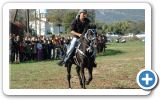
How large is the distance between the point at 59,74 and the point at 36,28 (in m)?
0.56

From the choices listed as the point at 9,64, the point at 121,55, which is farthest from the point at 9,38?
the point at 121,55

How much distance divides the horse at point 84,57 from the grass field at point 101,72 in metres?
0.05

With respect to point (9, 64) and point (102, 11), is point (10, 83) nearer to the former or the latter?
point (9, 64)

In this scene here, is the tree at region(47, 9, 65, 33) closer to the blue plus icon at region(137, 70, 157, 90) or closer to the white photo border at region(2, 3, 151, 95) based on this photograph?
the white photo border at region(2, 3, 151, 95)

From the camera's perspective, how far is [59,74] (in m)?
14.2

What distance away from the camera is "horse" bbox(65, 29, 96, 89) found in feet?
46.3

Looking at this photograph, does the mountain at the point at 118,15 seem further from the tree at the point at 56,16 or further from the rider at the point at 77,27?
the tree at the point at 56,16

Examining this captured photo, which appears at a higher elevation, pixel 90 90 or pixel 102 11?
pixel 102 11

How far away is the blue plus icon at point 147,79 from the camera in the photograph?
1395 centimetres

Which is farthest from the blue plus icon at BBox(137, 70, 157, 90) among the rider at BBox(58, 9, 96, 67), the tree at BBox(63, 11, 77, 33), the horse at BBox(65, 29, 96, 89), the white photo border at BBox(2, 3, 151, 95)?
the tree at BBox(63, 11, 77, 33)

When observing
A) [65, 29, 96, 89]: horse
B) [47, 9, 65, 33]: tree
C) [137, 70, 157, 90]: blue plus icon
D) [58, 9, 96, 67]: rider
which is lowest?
[137, 70, 157, 90]: blue plus icon

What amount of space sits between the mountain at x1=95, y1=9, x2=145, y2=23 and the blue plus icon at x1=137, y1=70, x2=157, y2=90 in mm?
591

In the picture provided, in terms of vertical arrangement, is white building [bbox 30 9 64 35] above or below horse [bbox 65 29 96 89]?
above
